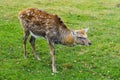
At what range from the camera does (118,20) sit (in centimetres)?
1964

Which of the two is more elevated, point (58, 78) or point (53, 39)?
point (53, 39)

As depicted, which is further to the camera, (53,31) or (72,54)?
(72,54)

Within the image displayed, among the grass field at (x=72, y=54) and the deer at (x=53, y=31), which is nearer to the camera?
the grass field at (x=72, y=54)

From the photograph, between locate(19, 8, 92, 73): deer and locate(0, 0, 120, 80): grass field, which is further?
locate(19, 8, 92, 73): deer

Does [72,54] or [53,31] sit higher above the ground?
[53,31]

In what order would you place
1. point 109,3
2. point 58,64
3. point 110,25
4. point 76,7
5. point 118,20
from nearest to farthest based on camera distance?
point 58,64, point 110,25, point 118,20, point 76,7, point 109,3

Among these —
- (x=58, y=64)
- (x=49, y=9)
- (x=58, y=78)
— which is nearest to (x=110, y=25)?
(x=49, y=9)

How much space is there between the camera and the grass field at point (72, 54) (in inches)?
438

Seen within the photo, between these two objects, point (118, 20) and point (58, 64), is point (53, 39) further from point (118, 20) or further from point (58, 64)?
point (118, 20)

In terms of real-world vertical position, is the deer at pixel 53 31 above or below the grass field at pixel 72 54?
above

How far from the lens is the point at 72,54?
43.4 feet

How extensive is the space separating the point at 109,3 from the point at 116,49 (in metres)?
12.6

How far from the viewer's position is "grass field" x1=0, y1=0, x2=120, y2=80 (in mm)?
11125

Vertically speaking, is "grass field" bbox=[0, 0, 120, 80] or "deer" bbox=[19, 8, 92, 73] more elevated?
→ "deer" bbox=[19, 8, 92, 73]
